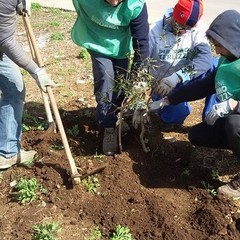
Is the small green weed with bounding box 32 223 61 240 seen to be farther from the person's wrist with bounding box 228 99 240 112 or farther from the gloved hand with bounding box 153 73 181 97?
the person's wrist with bounding box 228 99 240 112

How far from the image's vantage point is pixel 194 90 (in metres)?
3.50

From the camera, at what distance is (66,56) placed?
5.76m

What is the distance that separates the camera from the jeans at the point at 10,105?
10.6 ft

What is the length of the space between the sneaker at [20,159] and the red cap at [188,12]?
5.36 ft

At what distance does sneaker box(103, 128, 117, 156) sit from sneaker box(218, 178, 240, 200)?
95 cm

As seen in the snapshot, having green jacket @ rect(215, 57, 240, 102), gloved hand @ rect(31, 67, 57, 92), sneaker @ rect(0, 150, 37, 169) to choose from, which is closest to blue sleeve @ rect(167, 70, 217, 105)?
green jacket @ rect(215, 57, 240, 102)

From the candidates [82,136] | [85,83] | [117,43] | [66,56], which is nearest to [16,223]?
[82,136]

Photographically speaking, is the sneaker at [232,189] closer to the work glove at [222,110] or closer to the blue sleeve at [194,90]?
the work glove at [222,110]

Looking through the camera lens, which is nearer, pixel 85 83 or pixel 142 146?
pixel 142 146

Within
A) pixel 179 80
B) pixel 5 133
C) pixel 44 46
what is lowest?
pixel 44 46

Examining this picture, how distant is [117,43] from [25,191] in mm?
1375

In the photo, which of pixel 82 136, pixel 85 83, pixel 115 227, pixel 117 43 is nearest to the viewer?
pixel 115 227

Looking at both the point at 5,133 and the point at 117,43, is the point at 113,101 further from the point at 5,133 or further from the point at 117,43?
the point at 5,133

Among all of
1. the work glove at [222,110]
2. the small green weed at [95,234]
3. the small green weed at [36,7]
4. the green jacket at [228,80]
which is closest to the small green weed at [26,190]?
the small green weed at [95,234]
